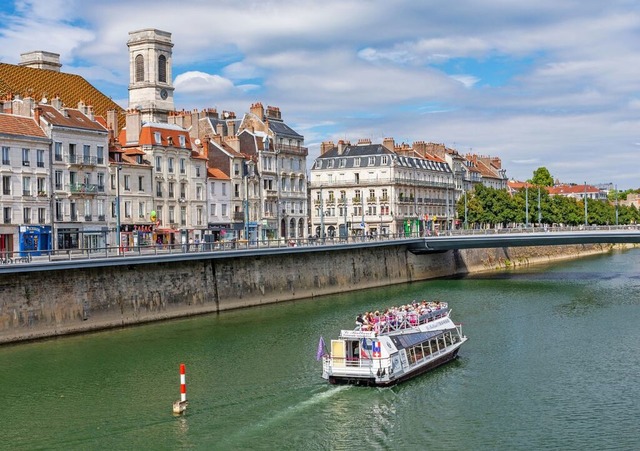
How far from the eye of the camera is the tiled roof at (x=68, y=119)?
68838 millimetres

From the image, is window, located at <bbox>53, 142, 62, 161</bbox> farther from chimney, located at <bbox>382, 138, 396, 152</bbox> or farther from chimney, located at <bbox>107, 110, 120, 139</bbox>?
chimney, located at <bbox>382, 138, 396, 152</bbox>

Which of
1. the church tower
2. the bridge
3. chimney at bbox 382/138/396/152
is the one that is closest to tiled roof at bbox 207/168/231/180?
the bridge

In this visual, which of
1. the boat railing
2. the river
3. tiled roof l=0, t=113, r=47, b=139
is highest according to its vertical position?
tiled roof l=0, t=113, r=47, b=139

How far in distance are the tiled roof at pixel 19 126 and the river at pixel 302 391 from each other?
67.0ft

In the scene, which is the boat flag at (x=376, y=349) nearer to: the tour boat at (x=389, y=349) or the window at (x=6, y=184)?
the tour boat at (x=389, y=349)

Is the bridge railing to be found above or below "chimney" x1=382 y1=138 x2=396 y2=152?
below

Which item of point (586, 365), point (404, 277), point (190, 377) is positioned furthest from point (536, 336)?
point (404, 277)

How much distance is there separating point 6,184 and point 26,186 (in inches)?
69.6

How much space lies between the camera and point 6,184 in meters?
65.1

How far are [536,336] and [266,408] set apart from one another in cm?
2269

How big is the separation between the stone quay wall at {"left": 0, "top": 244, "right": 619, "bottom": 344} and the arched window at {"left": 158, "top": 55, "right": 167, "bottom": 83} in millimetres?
37563

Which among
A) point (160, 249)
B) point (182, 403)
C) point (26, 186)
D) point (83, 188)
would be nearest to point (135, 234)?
point (83, 188)

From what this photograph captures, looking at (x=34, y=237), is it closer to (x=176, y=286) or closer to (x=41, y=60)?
(x=176, y=286)

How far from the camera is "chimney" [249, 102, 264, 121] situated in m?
105
